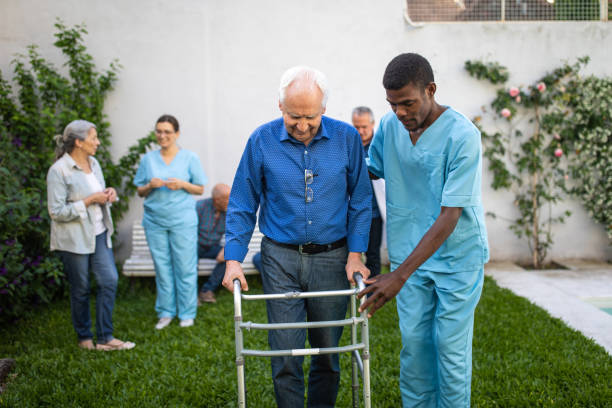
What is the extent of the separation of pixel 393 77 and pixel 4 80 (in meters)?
6.13

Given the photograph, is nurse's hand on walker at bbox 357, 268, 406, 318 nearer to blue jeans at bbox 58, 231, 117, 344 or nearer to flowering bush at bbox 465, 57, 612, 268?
blue jeans at bbox 58, 231, 117, 344

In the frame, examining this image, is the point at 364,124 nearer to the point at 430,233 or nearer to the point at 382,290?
the point at 430,233

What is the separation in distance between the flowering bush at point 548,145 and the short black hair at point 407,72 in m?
5.04

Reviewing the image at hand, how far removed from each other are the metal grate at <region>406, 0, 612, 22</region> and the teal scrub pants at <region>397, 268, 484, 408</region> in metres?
5.30

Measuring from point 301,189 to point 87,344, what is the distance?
2.99 metres

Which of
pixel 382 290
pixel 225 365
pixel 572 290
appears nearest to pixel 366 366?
pixel 382 290

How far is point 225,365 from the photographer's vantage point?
397 cm

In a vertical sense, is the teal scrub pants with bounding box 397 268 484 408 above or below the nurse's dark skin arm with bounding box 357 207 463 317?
below

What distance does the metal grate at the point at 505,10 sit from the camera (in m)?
6.89

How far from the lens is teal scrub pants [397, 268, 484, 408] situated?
8.00 ft

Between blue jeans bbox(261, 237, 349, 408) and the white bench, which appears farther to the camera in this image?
the white bench

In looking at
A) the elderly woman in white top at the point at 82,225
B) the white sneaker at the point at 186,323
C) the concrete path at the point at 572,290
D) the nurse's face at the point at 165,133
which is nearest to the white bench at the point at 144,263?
the white sneaker at the point at 186,323

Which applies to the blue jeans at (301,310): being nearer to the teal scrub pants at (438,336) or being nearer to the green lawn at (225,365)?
the teal scrub pants at (438,336)

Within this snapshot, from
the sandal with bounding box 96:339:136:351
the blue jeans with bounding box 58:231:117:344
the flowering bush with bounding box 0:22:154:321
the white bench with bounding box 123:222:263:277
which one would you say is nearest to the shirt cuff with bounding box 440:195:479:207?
the blue jeans with bounding box 58:231:117:344
